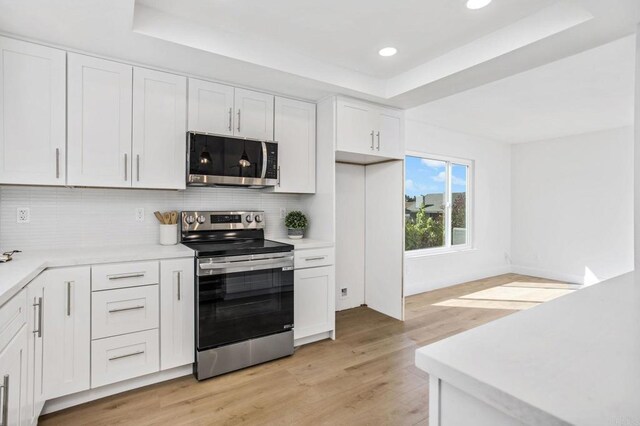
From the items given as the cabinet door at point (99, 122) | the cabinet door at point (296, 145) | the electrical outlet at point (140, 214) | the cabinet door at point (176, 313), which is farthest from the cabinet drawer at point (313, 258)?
the cabinet door at point (99, 122)

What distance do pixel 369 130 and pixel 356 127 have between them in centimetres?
17

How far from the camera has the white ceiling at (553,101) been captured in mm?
2926

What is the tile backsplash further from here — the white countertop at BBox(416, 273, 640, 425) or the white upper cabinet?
the white countertop at BBox(416, 273, 640, 425)

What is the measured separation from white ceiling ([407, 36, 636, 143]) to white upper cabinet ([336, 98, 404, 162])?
0.72m

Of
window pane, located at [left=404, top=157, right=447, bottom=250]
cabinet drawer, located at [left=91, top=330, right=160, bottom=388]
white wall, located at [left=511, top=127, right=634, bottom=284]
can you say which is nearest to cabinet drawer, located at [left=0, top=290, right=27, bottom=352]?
cabinet drawer, located at [left=91, top=330, right=160, bottom=388]

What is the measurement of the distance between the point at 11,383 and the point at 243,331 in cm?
139

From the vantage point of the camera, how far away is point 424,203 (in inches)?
202

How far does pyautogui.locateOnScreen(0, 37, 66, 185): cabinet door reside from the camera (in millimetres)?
2107

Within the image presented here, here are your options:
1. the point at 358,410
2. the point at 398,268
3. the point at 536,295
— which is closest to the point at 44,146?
the point at 358,410

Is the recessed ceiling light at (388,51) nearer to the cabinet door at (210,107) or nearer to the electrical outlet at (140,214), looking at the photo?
the cabinet door at (210,107)

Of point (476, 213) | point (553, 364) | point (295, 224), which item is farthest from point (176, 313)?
point (476, 213)

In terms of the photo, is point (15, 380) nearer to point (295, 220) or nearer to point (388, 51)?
point (295, 220)

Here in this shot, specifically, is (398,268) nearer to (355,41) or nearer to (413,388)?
(413,388)

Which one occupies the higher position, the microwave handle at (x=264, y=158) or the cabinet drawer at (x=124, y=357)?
the microwave handle at (x=264, y=158)
